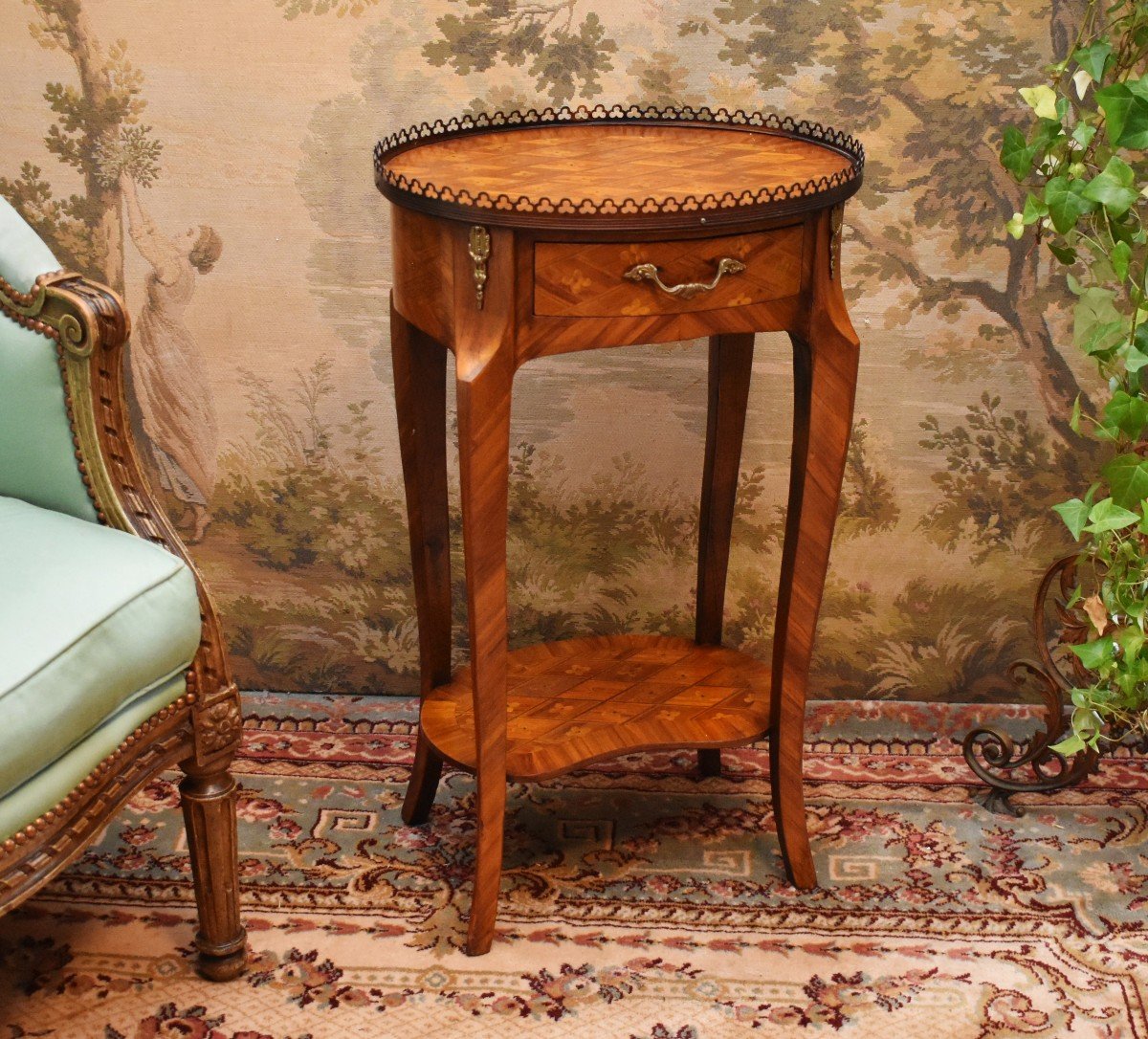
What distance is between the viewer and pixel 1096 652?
1.97 metres

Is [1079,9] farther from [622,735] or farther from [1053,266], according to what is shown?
[622,735]

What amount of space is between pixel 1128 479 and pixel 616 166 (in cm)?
83

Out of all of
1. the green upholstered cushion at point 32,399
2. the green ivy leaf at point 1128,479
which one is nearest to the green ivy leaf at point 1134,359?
the green ivy leaf at point 1128,479

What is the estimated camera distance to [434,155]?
1833 millimetres

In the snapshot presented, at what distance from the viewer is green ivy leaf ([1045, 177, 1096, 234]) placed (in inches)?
74.1

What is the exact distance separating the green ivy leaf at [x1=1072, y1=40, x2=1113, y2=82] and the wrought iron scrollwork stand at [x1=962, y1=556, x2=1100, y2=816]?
2.38 feet

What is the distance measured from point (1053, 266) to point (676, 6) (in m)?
0.74

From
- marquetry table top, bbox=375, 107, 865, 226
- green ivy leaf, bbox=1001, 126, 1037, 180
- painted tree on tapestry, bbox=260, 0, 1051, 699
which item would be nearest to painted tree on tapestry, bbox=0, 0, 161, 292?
painted tree on tapestry, bbox=260, 0, 1051, 699

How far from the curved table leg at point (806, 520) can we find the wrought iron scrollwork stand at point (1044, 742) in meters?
0.40

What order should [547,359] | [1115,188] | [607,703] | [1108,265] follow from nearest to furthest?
[1115,188] < [1108,265] < [607,703] < [547,359]

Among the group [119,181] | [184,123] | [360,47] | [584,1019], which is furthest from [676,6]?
[584,1019]

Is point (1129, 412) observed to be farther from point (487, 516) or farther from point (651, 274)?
point (487, 516)

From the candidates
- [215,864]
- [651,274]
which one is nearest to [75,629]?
[215,864]

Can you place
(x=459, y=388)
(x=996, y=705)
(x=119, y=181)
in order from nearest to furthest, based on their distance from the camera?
(x=459, y=388) < (x=119, y=181) < (x=996, y=705)
